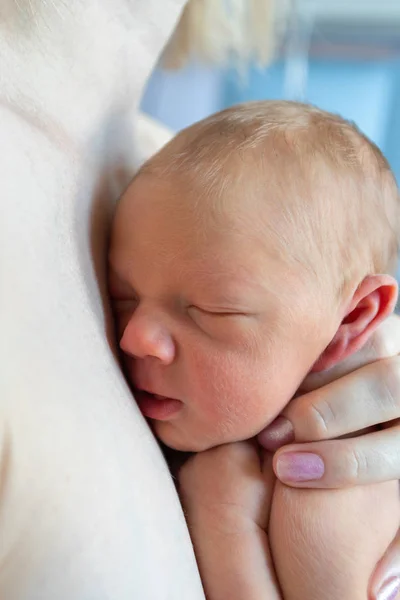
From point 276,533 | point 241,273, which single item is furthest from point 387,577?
point 241,273

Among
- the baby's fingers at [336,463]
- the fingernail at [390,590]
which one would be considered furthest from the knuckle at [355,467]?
the fingernail at [390,590]

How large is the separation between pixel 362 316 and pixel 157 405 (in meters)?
0.23

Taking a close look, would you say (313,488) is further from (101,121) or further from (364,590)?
(101,121)

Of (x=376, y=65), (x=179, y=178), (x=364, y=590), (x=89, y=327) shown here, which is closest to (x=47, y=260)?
(x=89, y=327)

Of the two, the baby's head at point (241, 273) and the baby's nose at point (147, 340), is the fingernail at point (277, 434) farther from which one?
the baby's nose at point (147, 340)

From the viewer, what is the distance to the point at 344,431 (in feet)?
2.21

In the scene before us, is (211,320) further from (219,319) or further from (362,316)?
(362,316)

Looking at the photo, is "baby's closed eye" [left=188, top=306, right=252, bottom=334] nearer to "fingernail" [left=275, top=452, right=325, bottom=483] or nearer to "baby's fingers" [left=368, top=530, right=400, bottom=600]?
"fingernail" [left=275, top=452, right=325, bottom=483]

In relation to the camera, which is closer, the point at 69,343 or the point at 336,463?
the point at 69,343

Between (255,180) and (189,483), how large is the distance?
12.2 inches

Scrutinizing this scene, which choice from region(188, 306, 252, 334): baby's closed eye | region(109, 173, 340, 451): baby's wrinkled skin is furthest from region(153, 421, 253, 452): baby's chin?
region(188, 306, 252, 334): baby's closed eye

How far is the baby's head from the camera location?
626 millimetres

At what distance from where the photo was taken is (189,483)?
0.68 metres

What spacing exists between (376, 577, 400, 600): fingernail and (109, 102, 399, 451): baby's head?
0.19 metres
